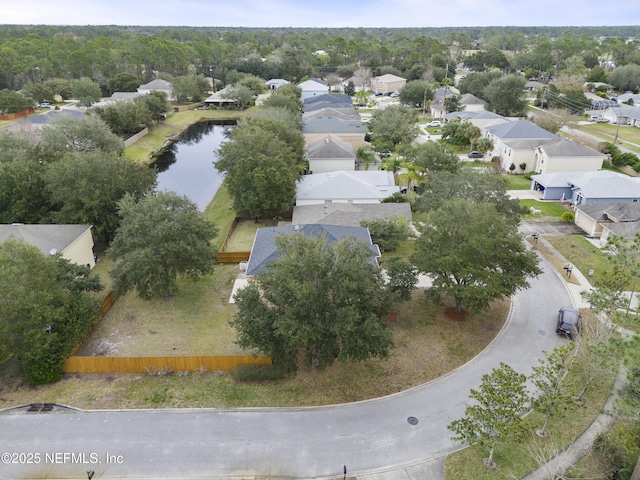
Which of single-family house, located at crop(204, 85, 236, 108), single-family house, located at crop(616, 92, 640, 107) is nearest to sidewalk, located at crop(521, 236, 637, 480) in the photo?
single-family house, located at crop(616, 92, 640, 107)

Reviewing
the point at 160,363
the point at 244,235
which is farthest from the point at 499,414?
the point at 244,235

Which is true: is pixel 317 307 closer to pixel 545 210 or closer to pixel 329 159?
pixel 545 210

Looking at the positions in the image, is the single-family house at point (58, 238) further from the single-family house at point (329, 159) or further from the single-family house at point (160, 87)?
the single-family house at point (160, 87)

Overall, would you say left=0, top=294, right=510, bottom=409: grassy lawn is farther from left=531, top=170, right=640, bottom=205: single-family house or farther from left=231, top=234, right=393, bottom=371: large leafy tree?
left=531, top=170, right=640, bottom=205: single-family house

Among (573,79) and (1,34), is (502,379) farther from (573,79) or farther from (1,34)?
(1,34)

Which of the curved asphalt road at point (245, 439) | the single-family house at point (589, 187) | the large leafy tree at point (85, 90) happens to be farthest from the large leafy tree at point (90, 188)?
the large leafy tree at point (85, 90)

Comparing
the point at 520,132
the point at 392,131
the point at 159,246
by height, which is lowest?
the point at 159,246
